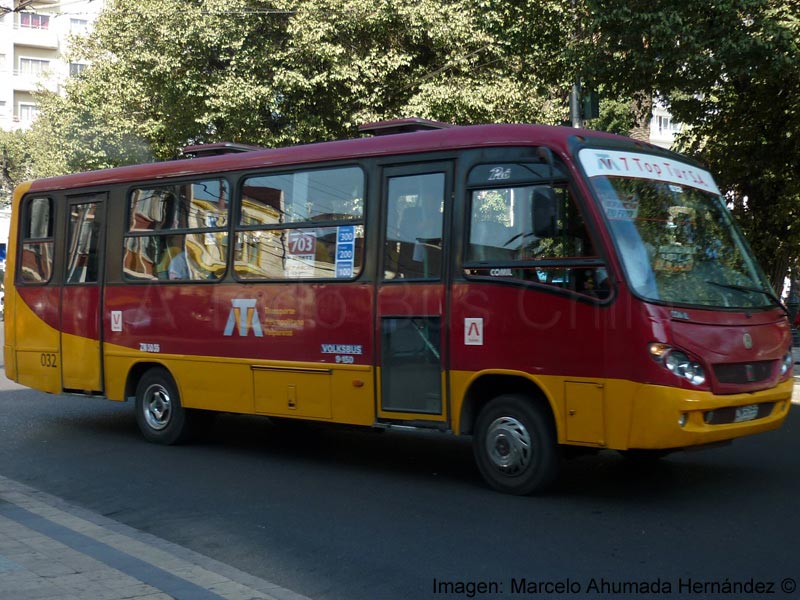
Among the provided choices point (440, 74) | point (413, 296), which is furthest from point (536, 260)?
point (440, 74)

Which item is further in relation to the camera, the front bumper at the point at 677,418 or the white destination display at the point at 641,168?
the white destination display at the point at 641,168

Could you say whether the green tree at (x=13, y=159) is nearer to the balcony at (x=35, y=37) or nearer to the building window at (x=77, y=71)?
the building window at (x=77, y=71)

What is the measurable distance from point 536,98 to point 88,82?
12393 millimetres

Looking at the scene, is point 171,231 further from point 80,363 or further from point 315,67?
point 315,67

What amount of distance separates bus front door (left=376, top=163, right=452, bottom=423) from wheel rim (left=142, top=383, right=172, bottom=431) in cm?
309

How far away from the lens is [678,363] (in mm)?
7355

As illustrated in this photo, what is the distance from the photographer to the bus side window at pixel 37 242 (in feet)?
40.9

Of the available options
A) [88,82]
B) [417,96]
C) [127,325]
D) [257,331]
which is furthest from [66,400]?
[88,82]

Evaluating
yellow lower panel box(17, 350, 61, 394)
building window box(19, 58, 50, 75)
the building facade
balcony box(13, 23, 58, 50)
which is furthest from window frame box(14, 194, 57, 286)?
balcony box(13, 23, 58, 50)

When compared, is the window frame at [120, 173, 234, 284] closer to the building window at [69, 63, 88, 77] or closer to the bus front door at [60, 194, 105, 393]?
the bus front door at [60, 194, 105, 393]

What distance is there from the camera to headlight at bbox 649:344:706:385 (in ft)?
24.0

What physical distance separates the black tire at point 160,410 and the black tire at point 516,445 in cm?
383

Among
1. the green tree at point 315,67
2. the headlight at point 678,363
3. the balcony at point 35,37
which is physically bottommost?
the headlight at point 678,363

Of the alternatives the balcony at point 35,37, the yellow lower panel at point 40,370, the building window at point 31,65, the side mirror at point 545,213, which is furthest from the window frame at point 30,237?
the balcony at point 35,37
